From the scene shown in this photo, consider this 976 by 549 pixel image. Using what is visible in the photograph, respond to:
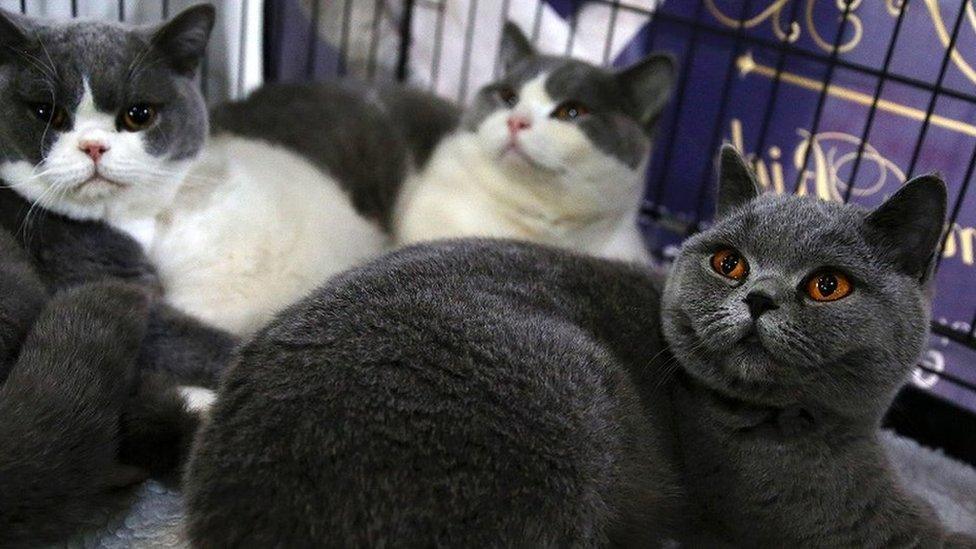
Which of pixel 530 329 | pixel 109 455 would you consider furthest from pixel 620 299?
pixel 109 455

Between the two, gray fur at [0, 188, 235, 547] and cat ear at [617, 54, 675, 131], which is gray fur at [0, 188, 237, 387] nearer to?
gray fur at [0, 188, 235, 547]

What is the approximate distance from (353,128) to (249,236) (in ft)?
1.62

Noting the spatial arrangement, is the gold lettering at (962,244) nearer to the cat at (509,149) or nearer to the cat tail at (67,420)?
the cat at (509,149)

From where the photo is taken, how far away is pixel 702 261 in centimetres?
124

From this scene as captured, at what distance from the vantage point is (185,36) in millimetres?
1649

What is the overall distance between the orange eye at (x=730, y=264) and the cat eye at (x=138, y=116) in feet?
3.29

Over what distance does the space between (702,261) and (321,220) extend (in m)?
0.99

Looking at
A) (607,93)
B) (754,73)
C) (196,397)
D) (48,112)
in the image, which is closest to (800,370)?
(196,397)

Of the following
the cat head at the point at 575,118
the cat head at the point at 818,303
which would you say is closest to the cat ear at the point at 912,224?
the cat head at the point at 818,303

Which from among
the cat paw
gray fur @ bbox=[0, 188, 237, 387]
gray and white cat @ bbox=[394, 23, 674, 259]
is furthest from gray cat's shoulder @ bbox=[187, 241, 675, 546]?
gray and white cat @ bbox=[394, 23, 674, 259]

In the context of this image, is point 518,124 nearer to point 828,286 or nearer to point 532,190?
point 532,190

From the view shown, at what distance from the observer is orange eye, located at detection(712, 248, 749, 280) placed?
1.20 metres

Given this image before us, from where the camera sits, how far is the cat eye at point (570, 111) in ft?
6.46

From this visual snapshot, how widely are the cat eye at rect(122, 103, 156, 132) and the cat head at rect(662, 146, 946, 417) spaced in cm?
98
